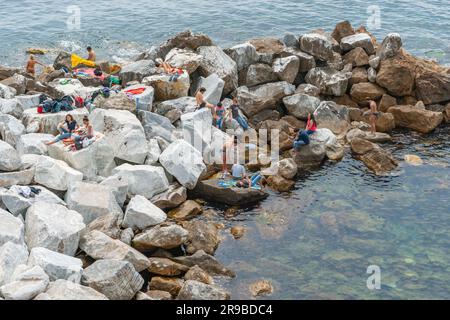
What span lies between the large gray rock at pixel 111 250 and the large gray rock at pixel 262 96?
14.3 m

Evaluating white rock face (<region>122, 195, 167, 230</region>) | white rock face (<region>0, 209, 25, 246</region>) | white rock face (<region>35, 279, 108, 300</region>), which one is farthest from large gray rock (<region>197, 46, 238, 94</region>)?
white rock face (<region>35, 279, 108, 300</region>)

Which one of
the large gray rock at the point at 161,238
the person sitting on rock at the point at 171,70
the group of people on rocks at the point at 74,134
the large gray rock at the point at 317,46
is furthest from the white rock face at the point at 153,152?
the large gray rock at the point at 317,46

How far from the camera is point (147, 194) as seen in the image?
2423cm

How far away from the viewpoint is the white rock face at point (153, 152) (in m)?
25.5

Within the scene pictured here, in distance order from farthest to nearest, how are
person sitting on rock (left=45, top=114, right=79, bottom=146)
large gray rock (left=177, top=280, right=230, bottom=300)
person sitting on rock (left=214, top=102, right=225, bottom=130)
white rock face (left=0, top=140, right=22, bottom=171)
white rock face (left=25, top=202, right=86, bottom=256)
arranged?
1. person sitting on rock (left=214, top=102, right=225, bottom=130)
2. person sitting on rock (left=45, top=114, right=79, bottom=146)
3. white rock face (left=0, top=140, right=22, bottom=171)
4. white rock face (left=25, top=202, right=86, bottom=256)
5. large gray rock (left=177, top=280, right=230, bottom=300)

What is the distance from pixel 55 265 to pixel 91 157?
781cm

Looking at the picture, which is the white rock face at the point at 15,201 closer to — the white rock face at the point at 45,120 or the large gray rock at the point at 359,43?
the white rock face at the point at 45,120

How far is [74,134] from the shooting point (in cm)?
2498

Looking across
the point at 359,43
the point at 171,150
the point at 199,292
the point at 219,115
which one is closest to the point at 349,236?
the point at 199,292

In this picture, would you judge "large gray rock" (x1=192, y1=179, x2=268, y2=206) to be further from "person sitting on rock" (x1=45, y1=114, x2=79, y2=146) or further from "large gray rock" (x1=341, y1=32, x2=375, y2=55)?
"large gray rock" (x1=341, y1=32, x2=375, y2=55)

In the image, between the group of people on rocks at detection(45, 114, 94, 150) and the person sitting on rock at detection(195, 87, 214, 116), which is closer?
the group of people on rocks at detection(45, 114, 94, 150)

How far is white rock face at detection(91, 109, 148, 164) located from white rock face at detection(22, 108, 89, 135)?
1.63 metres

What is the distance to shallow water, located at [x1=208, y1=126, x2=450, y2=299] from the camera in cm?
1973
